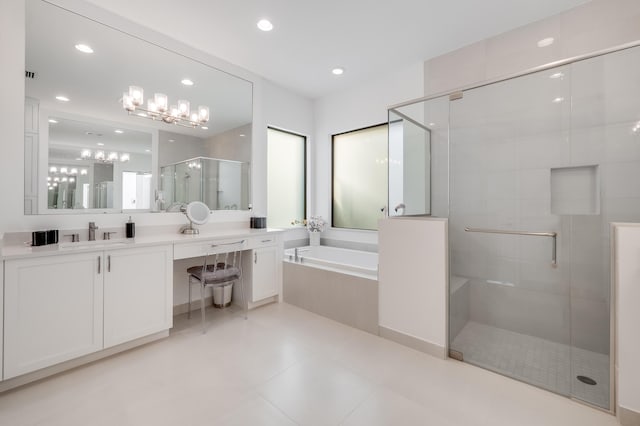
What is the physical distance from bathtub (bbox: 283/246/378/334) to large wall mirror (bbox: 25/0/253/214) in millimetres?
1181

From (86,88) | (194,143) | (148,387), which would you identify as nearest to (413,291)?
(148,387)

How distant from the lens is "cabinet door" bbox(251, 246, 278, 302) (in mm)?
3047

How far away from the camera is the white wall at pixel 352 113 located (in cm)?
336

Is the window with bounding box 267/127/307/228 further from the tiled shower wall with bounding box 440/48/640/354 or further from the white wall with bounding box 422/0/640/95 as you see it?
the tiled shower wall with bounding box 440/48/640/354

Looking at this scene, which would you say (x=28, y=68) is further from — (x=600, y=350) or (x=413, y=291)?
(x=600, y=350)

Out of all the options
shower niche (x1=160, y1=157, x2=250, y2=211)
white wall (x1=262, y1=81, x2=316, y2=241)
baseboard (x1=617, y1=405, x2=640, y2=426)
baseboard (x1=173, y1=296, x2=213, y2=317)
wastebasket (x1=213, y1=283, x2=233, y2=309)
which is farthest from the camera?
white wall (x1=262, y1=81, x2=316, y2=241)

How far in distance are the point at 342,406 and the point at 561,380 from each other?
4.79ft

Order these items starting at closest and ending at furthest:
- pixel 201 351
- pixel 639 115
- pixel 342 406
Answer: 1. pixel 342 406
2. pixel 639 115
3. pixel 201 351

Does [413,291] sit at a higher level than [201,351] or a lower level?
higher

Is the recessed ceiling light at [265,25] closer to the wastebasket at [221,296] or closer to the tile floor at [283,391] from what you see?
the wastebasket at [221,296]

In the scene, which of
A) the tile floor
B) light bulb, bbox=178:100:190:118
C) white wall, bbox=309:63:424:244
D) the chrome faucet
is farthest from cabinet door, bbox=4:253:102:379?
white wall, bbox=309:63:424:244

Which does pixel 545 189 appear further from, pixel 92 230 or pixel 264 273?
pixel 92 230

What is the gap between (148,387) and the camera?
5.78ft

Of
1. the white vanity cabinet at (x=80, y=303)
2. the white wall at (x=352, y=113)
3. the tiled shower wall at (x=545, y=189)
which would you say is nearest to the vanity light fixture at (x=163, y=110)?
the white vanity cabinet at (x=80, y=303)
